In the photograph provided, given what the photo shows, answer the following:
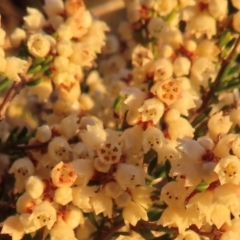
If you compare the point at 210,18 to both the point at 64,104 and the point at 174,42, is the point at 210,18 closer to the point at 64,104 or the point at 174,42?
the point at 174,42

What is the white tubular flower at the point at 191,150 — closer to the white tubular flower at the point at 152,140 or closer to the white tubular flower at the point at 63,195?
the white tubular flower at the point at 152,140

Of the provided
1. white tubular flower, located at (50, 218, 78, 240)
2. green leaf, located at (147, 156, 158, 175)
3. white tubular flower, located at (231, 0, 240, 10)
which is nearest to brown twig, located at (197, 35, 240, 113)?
white tubular flower, located at (231, 0, 240, 10)

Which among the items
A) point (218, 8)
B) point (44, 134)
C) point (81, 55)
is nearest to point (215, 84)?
point (218, 8)

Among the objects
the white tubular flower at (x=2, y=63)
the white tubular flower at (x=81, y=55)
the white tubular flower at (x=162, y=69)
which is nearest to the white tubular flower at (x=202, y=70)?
the white tubular flower at (x=162, y=69)

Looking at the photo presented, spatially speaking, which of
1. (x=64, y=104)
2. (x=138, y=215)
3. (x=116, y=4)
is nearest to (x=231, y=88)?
(x=64, y=104)

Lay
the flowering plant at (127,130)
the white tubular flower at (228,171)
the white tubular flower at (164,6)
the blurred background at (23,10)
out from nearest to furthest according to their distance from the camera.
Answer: the white tubular flower at (228,171), the flowering plant at (127,130), the white tubular flower at (164,6), the blurred background at (23,10)

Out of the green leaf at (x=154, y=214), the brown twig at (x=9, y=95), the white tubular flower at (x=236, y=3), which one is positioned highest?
the white tubular flower at (x=236, y=3)

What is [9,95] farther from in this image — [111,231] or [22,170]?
[111,231]
